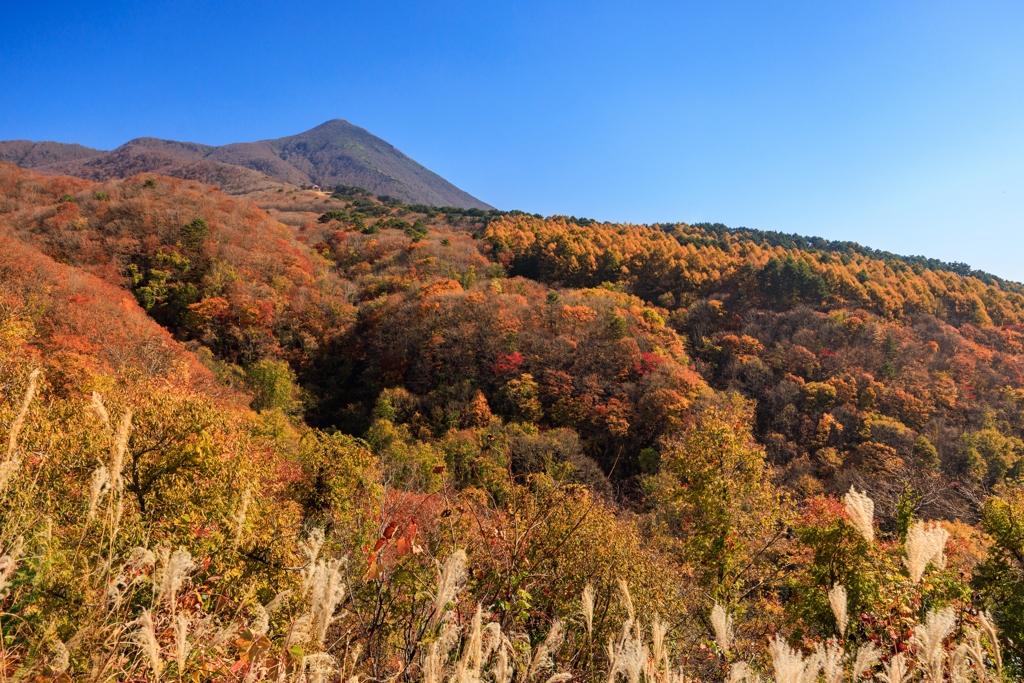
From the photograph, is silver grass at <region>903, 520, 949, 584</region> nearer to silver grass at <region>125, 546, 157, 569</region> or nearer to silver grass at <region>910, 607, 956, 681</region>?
silver grass at <region>910, 607, 956, 681</region>

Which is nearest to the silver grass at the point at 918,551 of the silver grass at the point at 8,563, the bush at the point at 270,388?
the silver grass at the point at 8,563

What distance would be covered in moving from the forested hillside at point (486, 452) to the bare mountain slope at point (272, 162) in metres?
66.2

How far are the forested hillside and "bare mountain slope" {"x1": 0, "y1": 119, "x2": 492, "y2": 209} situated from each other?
66.2 metres

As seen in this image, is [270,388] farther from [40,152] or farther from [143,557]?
[40,152]

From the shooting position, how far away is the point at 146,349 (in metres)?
20.0

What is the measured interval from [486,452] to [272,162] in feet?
499

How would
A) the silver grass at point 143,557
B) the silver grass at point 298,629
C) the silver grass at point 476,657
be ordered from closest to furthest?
the silver grass at point 298,629, the silver grass at point 476,657, the silver grass at point 143,557

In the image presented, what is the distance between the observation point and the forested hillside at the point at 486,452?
2818 millimetres

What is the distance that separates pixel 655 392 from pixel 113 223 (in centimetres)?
4384

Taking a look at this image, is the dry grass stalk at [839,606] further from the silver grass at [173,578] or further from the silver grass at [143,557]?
the silver grass at [143,557]

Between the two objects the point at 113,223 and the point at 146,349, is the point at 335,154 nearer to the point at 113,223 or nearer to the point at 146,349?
the point at 113,223

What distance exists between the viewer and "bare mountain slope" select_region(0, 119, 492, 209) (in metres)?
106

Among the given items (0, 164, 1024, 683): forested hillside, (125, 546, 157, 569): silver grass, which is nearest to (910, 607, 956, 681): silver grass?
(0, 164, 1024, 683): forested hillside

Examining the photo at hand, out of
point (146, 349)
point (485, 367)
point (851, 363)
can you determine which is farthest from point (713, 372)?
point (146, 349)
